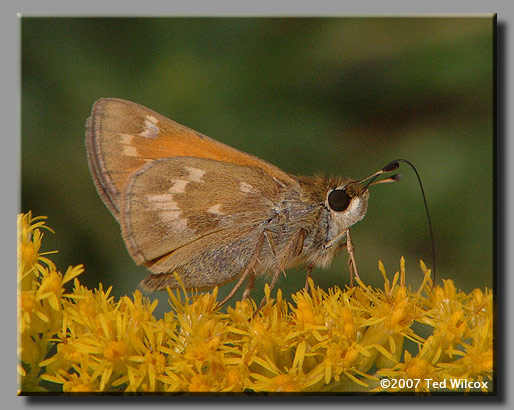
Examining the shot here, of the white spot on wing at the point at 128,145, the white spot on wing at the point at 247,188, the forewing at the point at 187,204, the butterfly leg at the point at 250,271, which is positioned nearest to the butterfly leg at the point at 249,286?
the butterfly leg at the point at 250,271

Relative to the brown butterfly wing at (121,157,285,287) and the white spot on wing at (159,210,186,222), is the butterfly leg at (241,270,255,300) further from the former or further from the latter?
the white spot on wing at (159,210,186,222)

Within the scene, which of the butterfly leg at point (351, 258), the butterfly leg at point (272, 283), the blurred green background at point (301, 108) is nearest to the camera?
the butterfly leg at point (272, 283)

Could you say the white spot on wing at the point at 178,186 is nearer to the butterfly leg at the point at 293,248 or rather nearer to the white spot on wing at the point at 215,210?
the white spot on wing at the point at 215,210

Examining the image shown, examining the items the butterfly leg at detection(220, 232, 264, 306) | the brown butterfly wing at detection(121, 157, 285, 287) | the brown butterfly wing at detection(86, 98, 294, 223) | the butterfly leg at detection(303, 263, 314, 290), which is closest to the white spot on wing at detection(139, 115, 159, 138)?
the brown butterfly wing at detection(86, 98, 294, 223)

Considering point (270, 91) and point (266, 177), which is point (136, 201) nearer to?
point (266, 177)

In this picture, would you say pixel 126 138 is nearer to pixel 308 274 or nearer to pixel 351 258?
pixel 308 274

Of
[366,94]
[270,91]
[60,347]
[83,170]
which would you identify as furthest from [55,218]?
[366,94]
